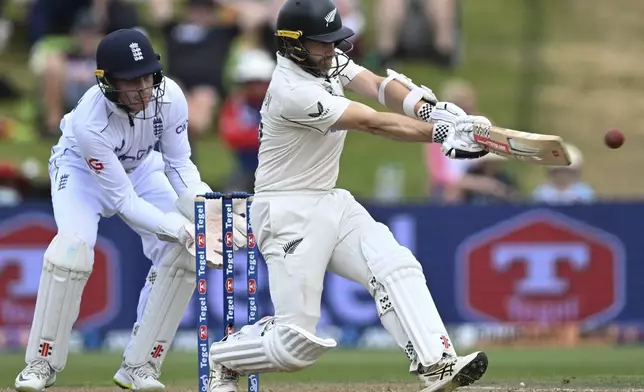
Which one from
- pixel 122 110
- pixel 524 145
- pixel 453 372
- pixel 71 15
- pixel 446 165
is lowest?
pixel 453 372

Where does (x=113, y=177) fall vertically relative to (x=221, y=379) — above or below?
above

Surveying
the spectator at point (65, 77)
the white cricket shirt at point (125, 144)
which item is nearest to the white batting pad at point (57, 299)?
the white cricket shirt at point (125, 144)

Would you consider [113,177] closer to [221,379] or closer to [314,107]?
[221,379]

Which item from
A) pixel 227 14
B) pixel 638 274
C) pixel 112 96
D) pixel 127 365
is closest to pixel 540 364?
pixel 638 274

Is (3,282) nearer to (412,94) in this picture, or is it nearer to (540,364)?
(540,364)

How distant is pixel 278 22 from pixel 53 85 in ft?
25.6

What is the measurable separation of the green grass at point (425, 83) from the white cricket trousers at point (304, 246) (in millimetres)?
6959

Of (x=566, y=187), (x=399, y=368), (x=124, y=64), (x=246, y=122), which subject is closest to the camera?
(x=124, y=64)

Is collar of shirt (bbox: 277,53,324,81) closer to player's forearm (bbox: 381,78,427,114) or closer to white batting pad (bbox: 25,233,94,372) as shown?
player's forearm (bbox: 381,78,427,114)

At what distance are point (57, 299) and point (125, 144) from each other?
93 cm

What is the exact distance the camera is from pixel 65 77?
45.7 feet

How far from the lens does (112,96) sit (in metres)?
7.30

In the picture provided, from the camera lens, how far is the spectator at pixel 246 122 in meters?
12.8

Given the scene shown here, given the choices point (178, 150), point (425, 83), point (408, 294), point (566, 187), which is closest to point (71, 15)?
point (425, 83)
